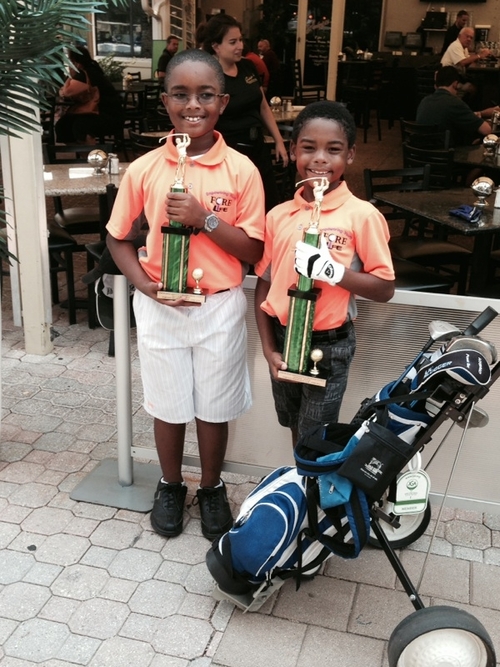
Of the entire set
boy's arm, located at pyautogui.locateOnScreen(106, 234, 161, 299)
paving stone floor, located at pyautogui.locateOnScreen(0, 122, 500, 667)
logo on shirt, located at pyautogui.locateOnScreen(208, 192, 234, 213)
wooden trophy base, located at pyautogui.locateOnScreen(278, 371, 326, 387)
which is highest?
logo on shirt, located at pyautogui.locateOnScreen(208, 192, 234, 213)

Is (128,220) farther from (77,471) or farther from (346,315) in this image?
(77,471)

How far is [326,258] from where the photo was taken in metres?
2.18

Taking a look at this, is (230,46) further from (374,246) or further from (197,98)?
(374,246)

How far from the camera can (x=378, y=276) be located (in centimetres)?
238

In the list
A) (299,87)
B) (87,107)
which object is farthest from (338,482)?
(299,87)

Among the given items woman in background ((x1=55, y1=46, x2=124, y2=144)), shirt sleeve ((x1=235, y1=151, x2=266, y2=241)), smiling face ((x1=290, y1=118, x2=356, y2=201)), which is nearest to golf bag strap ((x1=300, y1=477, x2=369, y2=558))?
shirt sleeve ((x1=235, y1=151, x2=266, y2=241))

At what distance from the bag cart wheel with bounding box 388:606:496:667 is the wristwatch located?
4.39 feet

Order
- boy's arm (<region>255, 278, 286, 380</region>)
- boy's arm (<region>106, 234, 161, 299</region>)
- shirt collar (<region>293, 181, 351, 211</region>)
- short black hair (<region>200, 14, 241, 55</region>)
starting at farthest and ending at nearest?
short black hair (<region>200, 14, 241, 55</region>) < boy's arm (<region>106, 234, 161, 299</region>) < boy's arm (<region>255, 278, 286, 380</region>) < shirt collar (<region>293, 181, 351, 211</region>)

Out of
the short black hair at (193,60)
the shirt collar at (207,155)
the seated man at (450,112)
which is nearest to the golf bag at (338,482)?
the shirt collar at (207,155)

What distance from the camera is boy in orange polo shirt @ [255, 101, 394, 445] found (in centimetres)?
234

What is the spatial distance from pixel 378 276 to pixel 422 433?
0.51m

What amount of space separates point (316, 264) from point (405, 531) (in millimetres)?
1315

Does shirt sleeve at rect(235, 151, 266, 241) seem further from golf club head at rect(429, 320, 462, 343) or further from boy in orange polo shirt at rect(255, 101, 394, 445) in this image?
golf club head at rect(429, 320, 462, 343)

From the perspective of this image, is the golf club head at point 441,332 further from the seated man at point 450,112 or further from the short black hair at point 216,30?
the seated man at point 450,112
